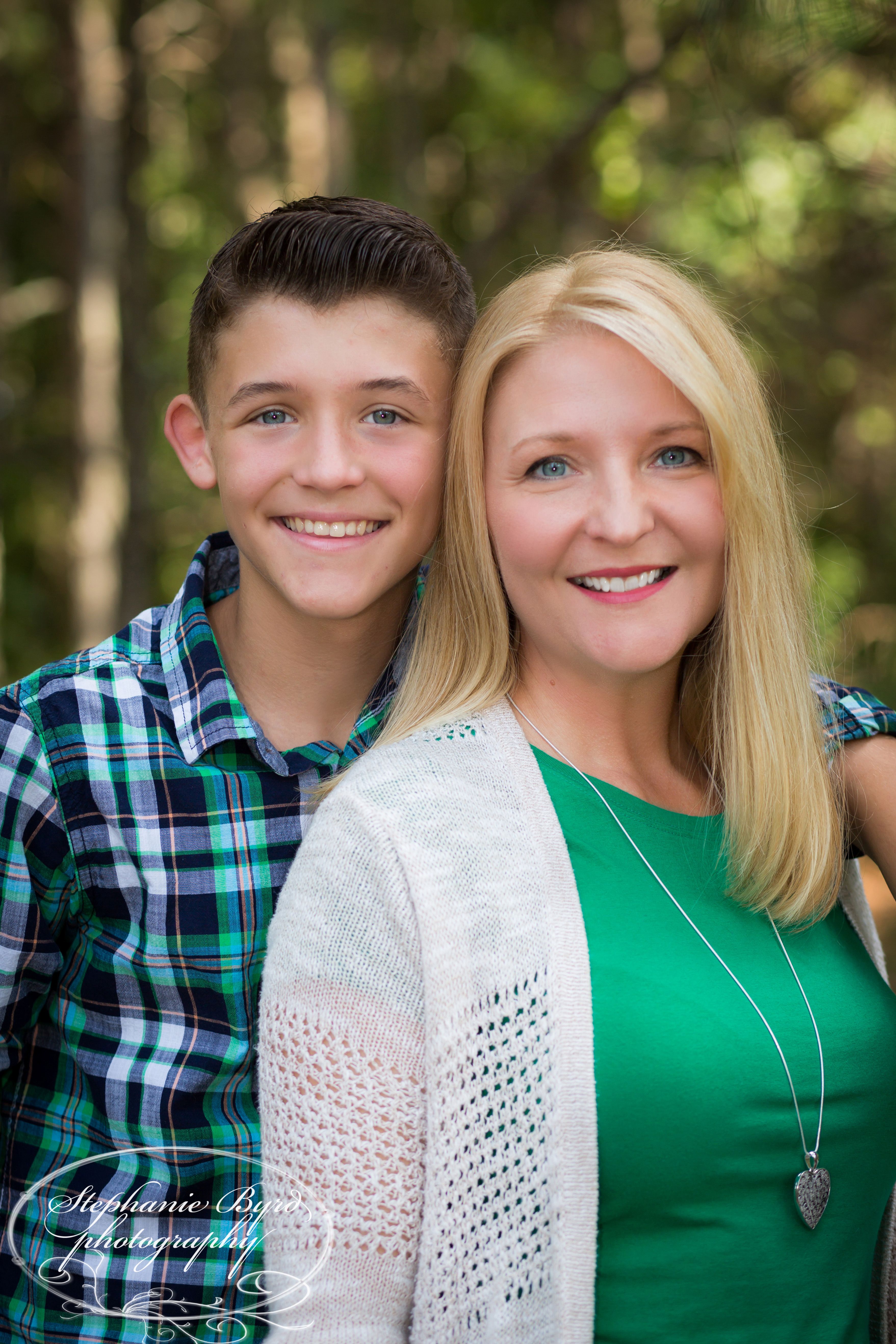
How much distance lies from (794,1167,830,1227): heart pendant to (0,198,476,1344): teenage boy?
2.61 ft

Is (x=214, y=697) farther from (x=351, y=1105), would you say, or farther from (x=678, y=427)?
(x=678, y=427)

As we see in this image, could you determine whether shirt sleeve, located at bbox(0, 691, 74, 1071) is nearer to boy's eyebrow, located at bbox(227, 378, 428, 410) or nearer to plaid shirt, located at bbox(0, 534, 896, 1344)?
plaid shirt, located at bbox(0, 534, 896, 1344)

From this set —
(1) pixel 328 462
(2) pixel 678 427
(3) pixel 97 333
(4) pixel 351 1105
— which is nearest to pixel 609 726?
(2) pixel 678 427

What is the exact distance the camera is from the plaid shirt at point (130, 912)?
1840mm

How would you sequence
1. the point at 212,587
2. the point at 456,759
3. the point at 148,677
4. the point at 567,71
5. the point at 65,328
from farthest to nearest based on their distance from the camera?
1. the point at 567,71
2. the point at 65,328
3. the point at 212,587
4. the point at 148,677
5. the point at 456,759

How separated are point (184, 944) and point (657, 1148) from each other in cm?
76

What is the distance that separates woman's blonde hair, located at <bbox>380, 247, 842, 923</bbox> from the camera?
1801mm

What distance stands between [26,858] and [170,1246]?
0.62 meters

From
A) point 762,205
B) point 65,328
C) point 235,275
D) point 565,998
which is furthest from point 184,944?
point 65,328

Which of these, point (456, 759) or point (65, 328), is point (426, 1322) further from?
point (65, 328)

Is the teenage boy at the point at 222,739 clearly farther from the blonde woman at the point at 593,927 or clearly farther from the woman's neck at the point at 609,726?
the woman's neck at the point at 609,726

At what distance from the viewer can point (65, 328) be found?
8734mm

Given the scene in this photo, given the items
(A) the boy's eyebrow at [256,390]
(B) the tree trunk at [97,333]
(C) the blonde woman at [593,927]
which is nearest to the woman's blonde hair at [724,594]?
(C) the blonde woman at [593,927]

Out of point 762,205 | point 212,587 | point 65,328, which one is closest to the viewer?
point 212,587
